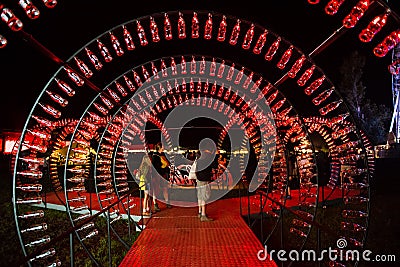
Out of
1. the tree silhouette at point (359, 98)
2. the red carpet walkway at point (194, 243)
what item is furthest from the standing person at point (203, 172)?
the tree silhouette at point (359, 98)

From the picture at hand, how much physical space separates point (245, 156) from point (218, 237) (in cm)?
1550

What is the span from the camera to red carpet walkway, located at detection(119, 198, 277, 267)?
605cm

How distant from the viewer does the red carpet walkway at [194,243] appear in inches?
238

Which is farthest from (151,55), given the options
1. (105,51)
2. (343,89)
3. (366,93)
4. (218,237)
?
(366,93)

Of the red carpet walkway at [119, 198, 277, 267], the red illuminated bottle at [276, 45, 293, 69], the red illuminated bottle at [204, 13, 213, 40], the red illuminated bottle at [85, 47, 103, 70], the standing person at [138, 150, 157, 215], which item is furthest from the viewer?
the standing person at [138, 150, 157, 215]

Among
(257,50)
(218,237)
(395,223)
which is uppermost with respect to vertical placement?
(257,50)

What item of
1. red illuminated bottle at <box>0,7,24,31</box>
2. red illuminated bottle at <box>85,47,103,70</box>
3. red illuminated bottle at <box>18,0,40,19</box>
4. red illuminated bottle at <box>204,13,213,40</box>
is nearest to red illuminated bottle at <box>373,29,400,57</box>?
red illuminated bottle at <box>204,13,213,40</box>

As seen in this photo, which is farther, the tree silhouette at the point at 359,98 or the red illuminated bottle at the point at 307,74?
the tree silhouette at the point at 359,98

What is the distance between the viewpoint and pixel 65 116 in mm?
23281

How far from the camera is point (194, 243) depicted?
7188 mm

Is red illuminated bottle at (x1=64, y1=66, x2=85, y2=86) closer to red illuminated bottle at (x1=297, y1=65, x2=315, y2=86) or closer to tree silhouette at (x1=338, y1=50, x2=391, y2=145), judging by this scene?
red illuminated bottle at (x1=297, y1=65, x2=315, y2=86)

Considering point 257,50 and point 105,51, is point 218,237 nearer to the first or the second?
point 257,50

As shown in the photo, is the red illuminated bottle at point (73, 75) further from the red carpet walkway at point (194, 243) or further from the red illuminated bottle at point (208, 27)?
the red carpet walkway at point (194, 243)

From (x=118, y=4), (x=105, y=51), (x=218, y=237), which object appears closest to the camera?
(x=105, y=51)
